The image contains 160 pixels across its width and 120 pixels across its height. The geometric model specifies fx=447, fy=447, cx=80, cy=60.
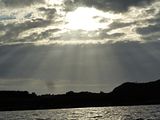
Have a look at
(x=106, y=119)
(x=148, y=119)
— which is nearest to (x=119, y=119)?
(x=106, y=119)

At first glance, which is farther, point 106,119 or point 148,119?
point 106,119

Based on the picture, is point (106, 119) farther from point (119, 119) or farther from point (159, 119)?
point (159, 119)

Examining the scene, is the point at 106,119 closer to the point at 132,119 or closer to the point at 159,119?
the point at 132,119

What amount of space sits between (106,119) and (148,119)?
77.9 ft

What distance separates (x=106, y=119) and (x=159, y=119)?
28.6m

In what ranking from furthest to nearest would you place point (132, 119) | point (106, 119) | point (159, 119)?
1. point (106, 119)
2. point (132, 119)
3. point (159, 119)

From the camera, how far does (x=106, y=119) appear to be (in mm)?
155375

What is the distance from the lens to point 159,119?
131 m

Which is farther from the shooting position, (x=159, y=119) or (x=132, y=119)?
(x=132, y=119)

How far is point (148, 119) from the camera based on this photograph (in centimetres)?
13475

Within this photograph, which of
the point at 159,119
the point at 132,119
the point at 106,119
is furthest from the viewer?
the point at 106,119

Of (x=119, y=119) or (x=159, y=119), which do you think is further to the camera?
(x=119, y=119)

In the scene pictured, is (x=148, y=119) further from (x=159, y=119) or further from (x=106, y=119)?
(x=106, y=119)

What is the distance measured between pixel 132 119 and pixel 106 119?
15523 mm
